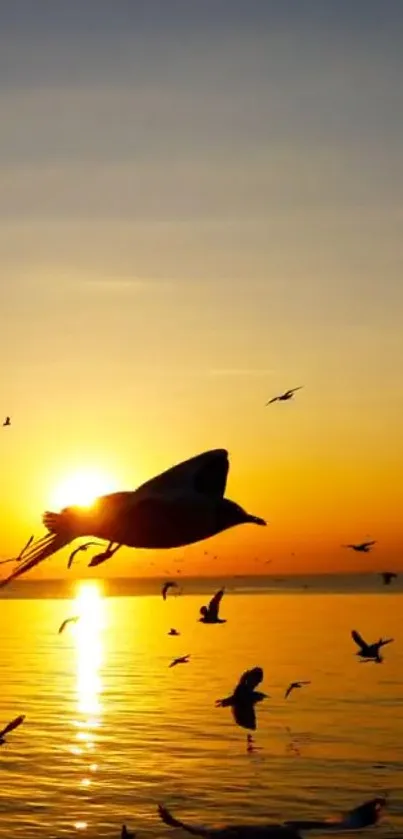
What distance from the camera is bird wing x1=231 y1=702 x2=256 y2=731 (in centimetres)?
4662

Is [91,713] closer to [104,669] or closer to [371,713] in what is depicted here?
[371,713]

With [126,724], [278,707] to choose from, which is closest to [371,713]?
[278,707]

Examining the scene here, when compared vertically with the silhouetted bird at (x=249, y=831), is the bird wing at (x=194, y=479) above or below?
above

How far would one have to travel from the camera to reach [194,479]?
8.23m

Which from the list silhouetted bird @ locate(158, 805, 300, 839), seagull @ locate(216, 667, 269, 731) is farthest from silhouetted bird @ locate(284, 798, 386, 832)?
seagull @ locate(216, 667, 269, 731)

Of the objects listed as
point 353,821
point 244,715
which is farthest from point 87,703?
point 353,821

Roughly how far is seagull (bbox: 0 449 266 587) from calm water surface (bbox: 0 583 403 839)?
21805 millimetres

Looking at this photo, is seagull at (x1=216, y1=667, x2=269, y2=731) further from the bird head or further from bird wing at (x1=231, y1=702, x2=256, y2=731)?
the bird head

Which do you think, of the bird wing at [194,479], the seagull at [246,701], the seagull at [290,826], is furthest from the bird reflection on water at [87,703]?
the bird wing at [194,479]

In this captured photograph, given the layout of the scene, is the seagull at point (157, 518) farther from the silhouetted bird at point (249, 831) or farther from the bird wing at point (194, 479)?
the silhouetted bird at point (249, 831)

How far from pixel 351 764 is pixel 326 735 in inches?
234

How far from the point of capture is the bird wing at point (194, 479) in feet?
26.6

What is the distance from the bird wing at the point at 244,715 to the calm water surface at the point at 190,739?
1.33 feet

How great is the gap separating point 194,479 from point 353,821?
2458 cm
